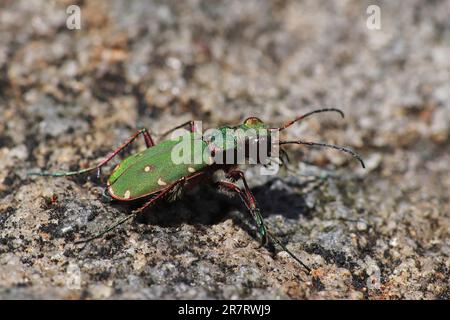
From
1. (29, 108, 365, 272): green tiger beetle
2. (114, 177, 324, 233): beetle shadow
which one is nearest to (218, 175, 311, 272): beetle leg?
(29, 108, 365, 272): green tiger beetle

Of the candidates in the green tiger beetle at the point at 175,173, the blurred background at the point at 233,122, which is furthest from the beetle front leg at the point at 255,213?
the blurred background at the point at 233,122

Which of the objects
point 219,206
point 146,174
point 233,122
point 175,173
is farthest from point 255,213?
point 233,122

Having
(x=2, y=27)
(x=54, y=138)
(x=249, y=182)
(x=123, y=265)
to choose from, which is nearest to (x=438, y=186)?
(x=249, y=182)

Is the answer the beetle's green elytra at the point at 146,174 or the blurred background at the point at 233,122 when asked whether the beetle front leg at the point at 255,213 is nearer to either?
the blurred background at the point at 233,122

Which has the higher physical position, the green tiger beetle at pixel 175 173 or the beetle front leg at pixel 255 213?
the green tiger beetle at pixel 175 173

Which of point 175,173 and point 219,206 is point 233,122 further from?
point 175,173

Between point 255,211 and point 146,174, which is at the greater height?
point 146,174
